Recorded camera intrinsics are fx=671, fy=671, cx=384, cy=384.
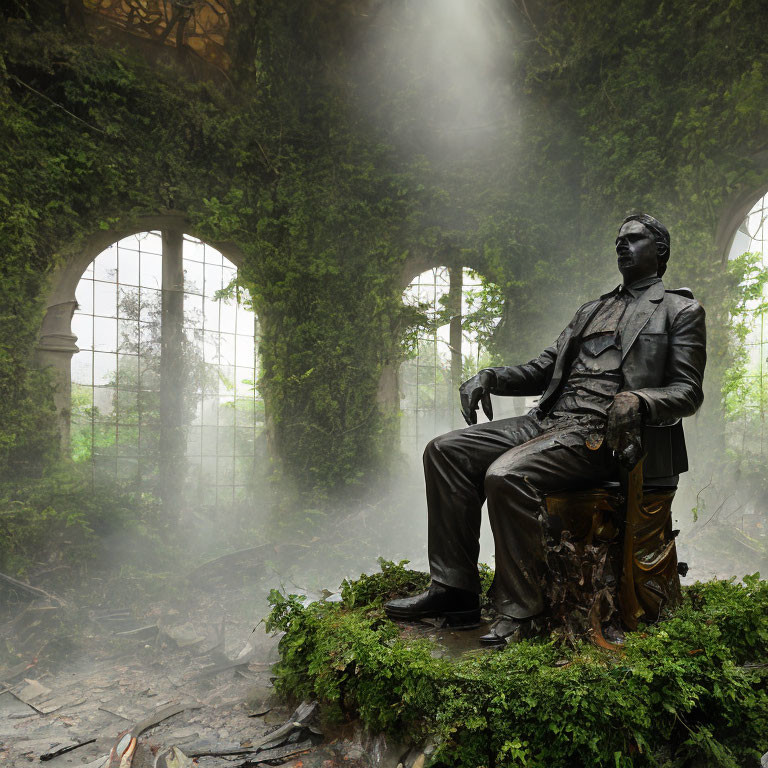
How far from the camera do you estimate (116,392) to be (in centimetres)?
652

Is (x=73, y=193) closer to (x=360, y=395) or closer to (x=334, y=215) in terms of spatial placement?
(x=334, y=215)

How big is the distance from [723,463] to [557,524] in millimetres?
4446

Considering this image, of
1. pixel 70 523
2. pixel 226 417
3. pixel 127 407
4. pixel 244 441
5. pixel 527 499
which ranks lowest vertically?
pixel 70 523

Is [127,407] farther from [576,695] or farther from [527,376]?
[576,695]

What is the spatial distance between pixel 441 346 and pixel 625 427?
5230 mm

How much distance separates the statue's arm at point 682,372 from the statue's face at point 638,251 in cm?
32

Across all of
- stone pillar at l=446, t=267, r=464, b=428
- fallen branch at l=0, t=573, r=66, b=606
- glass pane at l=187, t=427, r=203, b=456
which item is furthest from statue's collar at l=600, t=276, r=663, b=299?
fallen branch at l=0, t=573, r=66, b=606

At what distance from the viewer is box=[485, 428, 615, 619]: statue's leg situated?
8.74ft

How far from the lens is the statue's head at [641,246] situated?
10.3ft

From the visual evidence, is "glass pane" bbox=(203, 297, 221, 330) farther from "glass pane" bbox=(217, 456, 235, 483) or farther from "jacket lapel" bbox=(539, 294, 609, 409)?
"jacket lapel" bbox=(539, 294, 609, 409)

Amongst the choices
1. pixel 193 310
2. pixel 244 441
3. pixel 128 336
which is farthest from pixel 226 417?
pixel 128 336

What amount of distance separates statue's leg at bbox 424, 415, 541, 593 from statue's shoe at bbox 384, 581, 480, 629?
41 mm

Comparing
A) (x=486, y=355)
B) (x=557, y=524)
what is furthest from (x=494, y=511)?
(x=486, y=355)

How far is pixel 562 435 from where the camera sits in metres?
2.85
